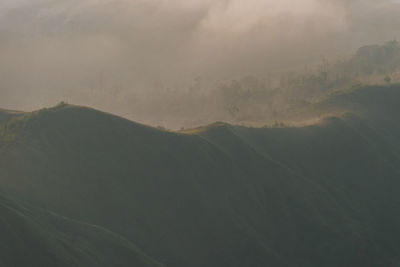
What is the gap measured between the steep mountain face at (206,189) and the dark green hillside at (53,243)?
11.8m

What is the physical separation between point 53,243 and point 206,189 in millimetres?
46419

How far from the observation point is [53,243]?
47.7 meters

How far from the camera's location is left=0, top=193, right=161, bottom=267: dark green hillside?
43.4m

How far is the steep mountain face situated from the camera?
75312 mm

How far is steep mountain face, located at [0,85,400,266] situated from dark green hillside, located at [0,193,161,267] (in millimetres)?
11761

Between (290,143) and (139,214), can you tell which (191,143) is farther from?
(290,143)

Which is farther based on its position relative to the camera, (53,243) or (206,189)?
(206,189)

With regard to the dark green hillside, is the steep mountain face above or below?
above

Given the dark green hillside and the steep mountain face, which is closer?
the dark green hillside

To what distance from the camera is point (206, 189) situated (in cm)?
9075

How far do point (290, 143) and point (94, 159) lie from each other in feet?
193

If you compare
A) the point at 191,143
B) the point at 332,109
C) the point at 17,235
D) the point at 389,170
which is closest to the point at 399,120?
the point at 332,109

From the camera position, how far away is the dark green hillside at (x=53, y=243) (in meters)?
43.4

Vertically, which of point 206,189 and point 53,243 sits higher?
point 206,189
